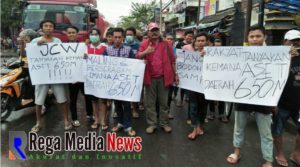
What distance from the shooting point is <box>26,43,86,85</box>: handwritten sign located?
16.7ft

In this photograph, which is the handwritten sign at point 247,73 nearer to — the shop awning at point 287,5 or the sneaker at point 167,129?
the sneaker at point 167,129

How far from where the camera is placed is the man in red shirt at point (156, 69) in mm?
5070

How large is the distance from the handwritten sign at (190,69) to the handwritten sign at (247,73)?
687 millimetres

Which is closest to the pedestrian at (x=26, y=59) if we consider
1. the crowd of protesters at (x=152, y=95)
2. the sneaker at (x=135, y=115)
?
the crowd of protesters at (x=152, y=95)

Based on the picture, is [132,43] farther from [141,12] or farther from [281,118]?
[141,12]

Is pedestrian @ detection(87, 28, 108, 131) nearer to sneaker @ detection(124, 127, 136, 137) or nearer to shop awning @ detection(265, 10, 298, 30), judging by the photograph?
sneaker @ detection(124, 127, 136, 137)

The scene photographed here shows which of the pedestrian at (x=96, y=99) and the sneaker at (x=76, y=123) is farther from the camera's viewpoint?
the sneaker at (x=76, y=123)

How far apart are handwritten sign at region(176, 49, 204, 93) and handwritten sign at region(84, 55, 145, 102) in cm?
89

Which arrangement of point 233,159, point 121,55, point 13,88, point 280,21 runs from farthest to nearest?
point 280,21 < point 13,88 < point 121,55 < point 233,159

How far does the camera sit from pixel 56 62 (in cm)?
519

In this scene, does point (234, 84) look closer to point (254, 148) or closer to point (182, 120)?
point (254, 148)

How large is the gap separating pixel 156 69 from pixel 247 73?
1553mm

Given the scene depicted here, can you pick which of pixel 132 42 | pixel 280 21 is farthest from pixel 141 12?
pixel 132 42

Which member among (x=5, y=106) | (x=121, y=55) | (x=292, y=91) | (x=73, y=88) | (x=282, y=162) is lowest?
(x=282, y=162)
